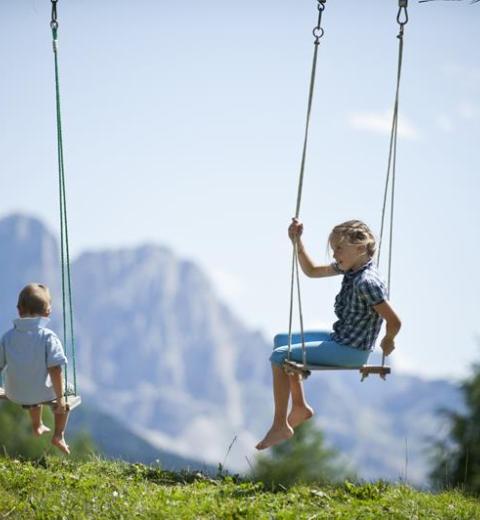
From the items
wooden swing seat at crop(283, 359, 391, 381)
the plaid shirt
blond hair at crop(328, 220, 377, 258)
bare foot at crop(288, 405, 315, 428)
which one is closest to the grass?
bare foot at crop(288, 405, 315, 428)

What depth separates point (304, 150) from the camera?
292 inches

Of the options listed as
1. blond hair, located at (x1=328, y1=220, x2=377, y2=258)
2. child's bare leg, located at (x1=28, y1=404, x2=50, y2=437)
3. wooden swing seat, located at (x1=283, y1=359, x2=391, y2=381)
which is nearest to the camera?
wooden swing seat, located at (x1=283, y1=359, x2=391, y2=381)

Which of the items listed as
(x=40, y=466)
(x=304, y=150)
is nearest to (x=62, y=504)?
(x=40, y=466)

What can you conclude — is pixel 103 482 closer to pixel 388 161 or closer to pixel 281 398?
pixel 281 398

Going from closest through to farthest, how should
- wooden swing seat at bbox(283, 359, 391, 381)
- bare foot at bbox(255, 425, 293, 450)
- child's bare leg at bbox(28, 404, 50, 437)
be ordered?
wooden swing seat at bbox(283, 359, 391, 381) < bare foot at bbox(255, 425, 293, 450) < child's bare leg at bbox(28, 404, 50, 437)

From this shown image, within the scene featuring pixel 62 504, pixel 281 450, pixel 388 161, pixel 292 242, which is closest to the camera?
pixel 62 504

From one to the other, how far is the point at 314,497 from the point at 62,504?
2.09m

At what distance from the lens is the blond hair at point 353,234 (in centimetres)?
796

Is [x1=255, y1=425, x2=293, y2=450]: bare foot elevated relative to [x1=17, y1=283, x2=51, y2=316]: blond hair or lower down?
lower down

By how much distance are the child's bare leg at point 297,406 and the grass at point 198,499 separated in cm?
59

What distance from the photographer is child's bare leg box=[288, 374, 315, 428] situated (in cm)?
798

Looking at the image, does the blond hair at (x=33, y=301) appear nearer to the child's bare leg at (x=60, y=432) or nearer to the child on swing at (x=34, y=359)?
the child on swing at (x=34, y=359)

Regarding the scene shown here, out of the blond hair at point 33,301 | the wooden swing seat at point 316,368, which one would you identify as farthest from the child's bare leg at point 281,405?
the blond hair at point 33,301

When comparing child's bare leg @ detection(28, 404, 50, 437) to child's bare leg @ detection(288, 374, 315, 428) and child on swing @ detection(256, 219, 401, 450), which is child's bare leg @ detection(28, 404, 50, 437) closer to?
child on swing @ detection(256, 219, 401, 450)
